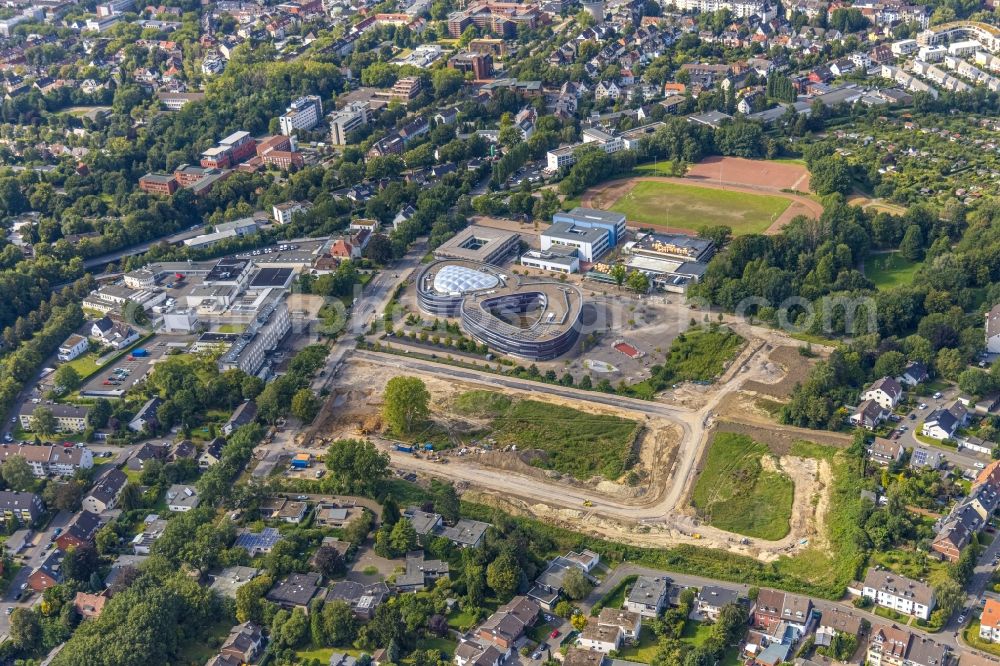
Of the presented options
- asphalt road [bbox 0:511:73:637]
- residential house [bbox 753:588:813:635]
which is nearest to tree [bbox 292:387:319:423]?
asphalt road [bbox 0:511:73:637]

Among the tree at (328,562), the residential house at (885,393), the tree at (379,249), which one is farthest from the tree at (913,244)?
the tree at (328,562)

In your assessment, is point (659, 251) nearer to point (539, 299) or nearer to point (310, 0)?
point (539, 299)

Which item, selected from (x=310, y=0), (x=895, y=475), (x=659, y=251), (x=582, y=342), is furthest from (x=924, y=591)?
(x=310, y=0)

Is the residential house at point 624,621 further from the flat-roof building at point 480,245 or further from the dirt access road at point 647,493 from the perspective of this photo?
the flat-roof building at point 480,245

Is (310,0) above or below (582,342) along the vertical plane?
above

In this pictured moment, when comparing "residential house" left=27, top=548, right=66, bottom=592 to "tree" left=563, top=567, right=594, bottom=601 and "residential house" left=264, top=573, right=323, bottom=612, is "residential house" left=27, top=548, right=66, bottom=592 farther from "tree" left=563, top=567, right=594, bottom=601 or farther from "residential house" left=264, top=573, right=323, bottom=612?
"tree" left=563, top=567, right=594, bottom=601

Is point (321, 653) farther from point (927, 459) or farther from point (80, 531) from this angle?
point (927, 459)
